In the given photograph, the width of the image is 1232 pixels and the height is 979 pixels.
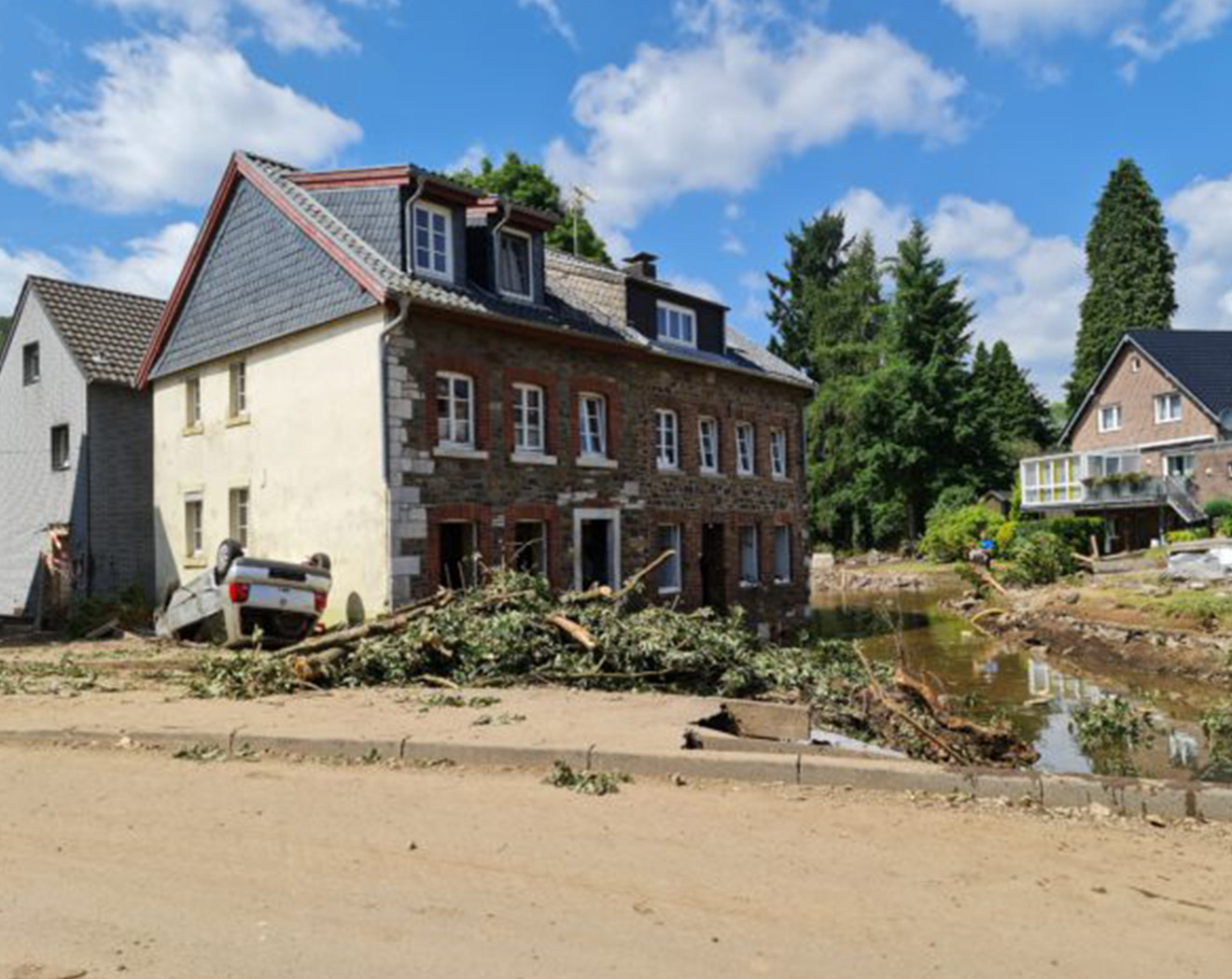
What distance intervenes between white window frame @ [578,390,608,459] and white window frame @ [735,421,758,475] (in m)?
5.13

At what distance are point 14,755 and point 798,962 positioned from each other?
24.2 ft

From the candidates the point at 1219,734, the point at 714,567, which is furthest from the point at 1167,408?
the point at 1219,734

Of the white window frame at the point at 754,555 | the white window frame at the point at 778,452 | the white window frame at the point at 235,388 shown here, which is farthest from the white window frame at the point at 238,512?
the white window frame at the point at 778,452

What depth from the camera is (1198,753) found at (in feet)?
38.1

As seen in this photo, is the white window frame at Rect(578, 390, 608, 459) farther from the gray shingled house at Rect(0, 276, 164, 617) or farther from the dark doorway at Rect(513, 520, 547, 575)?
the gray shingled house at Rect(0, 276, 164, 617)

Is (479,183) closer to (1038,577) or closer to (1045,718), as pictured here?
(1038,577)

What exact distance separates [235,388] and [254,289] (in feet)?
6.67

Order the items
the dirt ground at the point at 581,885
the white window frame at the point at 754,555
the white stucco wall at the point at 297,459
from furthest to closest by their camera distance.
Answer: the white window frame at the point at 754,555 → the white stucco wall at the point at 297,459 → the dirt ground at the point at 581,885

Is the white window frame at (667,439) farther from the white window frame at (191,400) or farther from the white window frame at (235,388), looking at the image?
the white window frame at (191,400)

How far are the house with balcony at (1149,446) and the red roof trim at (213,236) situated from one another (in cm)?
3584

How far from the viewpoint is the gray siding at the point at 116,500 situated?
2194 centimetres

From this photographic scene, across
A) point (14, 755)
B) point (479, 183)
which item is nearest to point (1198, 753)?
point (14, 755)

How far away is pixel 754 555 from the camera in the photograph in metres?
24.0

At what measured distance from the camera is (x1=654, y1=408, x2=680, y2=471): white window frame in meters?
21.1
